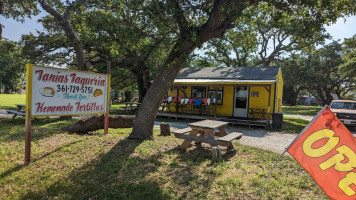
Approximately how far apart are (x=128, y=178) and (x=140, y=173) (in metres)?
0.29

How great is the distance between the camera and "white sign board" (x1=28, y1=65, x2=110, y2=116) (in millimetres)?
5418

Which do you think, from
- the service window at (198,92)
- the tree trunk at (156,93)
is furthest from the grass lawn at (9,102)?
the tree trunk at (156,93)

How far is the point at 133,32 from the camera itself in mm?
6652

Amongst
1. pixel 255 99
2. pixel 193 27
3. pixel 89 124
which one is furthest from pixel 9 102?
pixel 193 27

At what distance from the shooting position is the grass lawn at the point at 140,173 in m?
3.88

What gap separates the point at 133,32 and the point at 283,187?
5.43 m

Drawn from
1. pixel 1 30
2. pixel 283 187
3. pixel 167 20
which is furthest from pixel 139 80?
pixel 283 187

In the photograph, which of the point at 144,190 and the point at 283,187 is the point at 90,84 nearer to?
the point at 144,190

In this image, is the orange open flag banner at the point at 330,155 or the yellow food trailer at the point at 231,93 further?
the yellow food trailer at the point at 231,93

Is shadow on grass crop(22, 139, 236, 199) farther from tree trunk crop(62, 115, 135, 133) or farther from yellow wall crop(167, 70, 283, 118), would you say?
yellow wall crop(167, 70, 283, 118)

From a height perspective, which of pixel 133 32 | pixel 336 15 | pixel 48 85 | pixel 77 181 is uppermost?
pixel 336 15

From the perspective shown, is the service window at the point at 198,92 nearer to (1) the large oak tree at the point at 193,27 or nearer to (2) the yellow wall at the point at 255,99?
(2) the yellow wall at the point at 255,99

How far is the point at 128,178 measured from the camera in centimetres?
433

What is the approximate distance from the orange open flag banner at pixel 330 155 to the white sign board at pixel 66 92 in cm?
556
